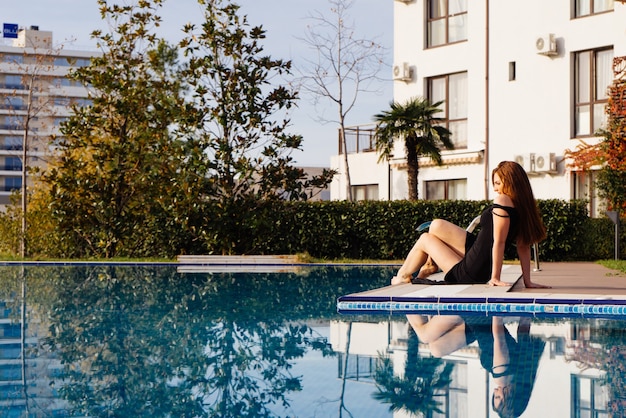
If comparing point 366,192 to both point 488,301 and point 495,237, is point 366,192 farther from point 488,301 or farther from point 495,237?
point 488,301

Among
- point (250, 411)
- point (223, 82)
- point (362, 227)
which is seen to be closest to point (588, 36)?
point (362, 227)

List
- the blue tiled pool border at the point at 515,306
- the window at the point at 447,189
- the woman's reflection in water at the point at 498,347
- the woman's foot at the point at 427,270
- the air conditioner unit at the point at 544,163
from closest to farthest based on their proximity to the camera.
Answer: the woman's reflection in water at the point at 498,347, the blue tiled pool border at the point at 515,306, the woman's foot at the point at 427,270, the air conditioner unit at the point at 544,163, the window at the point at 447,189

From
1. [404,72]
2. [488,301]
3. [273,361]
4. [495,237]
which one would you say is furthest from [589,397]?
[404,72]

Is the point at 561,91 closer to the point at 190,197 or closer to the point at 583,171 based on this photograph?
the point at 583,171

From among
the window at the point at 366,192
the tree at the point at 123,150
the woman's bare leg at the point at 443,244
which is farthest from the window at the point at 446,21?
the woman's bare leg at the point at 443,244

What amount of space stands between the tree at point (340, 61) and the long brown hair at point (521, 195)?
2136cm

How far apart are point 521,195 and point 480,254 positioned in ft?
2.80

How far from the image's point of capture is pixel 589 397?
5.05 m

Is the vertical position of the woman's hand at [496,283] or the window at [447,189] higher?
the window at [447,189]

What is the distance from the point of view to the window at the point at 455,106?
1045 inches

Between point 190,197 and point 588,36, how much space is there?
1163cm

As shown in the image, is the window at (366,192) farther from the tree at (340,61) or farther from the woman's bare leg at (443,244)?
the woman's bare leg at (443,244)

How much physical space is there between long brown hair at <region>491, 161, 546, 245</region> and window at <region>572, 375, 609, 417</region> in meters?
4.24

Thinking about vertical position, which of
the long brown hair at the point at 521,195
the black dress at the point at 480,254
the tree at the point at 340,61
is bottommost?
the black dress at the point at 480,254
